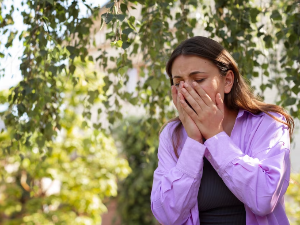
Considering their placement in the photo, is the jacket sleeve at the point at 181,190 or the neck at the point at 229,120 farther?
A: the neck at the point at 229,120

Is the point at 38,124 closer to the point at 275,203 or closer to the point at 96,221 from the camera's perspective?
the point at 275,203

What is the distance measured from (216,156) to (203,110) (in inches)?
6.8

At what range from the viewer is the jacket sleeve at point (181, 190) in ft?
4.62

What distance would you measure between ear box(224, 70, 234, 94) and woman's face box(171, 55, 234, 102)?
2.3 inches

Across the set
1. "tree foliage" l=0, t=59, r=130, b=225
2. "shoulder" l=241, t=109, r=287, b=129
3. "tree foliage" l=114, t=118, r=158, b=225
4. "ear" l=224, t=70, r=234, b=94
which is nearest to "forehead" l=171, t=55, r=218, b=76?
"ear" l=224, t=70, r=234, b=94

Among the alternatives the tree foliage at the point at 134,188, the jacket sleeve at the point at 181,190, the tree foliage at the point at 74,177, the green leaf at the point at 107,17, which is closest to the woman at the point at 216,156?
the jacket sleeve at the point at 181,190

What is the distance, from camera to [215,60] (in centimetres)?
158

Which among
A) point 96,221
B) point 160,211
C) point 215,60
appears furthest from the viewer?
point 96,221

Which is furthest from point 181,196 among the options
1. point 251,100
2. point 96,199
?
point 96,199

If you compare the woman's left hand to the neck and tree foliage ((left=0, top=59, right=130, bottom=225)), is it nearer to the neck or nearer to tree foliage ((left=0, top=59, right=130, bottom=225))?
the neck

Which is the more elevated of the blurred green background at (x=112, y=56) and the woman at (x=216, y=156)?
the blurred green background at (x=112, y=56)

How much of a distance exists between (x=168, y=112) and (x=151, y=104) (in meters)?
0.21

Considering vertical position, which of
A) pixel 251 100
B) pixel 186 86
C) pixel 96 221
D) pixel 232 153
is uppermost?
pixel 186 86

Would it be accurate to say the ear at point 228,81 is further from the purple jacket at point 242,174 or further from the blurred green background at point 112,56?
the blurred green background at point 112,56
